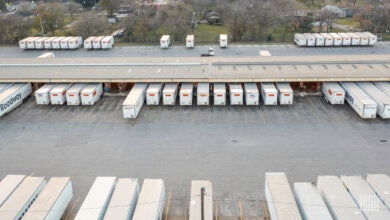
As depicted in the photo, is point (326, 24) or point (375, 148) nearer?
point (375, 148)

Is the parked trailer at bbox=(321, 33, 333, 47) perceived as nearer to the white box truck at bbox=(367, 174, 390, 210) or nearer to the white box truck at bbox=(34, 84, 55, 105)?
the white box truck at bbox=(367, 174, 390, 210)

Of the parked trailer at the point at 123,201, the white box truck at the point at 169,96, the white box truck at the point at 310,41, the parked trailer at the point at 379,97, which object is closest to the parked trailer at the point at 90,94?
the white box truck at the point at 169,96

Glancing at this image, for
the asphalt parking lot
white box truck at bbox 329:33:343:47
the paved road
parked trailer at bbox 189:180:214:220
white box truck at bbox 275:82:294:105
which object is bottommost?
the asphalt parking lot

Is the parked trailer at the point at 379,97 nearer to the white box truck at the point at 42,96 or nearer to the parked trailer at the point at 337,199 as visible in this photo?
the parked trailer at the point at 337,199

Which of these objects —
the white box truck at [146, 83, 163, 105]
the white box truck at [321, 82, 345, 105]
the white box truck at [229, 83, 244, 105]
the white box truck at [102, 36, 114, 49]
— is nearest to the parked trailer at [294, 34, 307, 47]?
the white box truck at [321, 82, 345, 105]

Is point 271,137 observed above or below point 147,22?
below

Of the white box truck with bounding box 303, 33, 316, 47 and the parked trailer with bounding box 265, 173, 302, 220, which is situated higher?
the white box truck with bounding box 303, 33, 316, 47

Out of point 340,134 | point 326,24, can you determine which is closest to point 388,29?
point 326,24

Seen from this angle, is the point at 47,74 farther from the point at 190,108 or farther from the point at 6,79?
the point at 190,108
